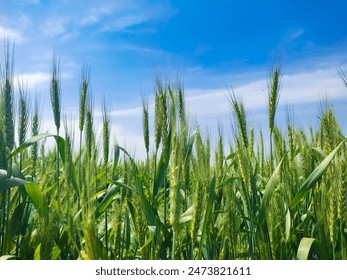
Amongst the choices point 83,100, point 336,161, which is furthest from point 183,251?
point 83,100

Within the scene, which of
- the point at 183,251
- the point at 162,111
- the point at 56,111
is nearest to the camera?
the point at 162,111

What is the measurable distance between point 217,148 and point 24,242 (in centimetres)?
146

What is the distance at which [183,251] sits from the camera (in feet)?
8.71

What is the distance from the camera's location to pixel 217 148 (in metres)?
3.12

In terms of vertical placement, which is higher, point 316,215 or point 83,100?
point 83,100

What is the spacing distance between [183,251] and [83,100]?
1.29 metres
